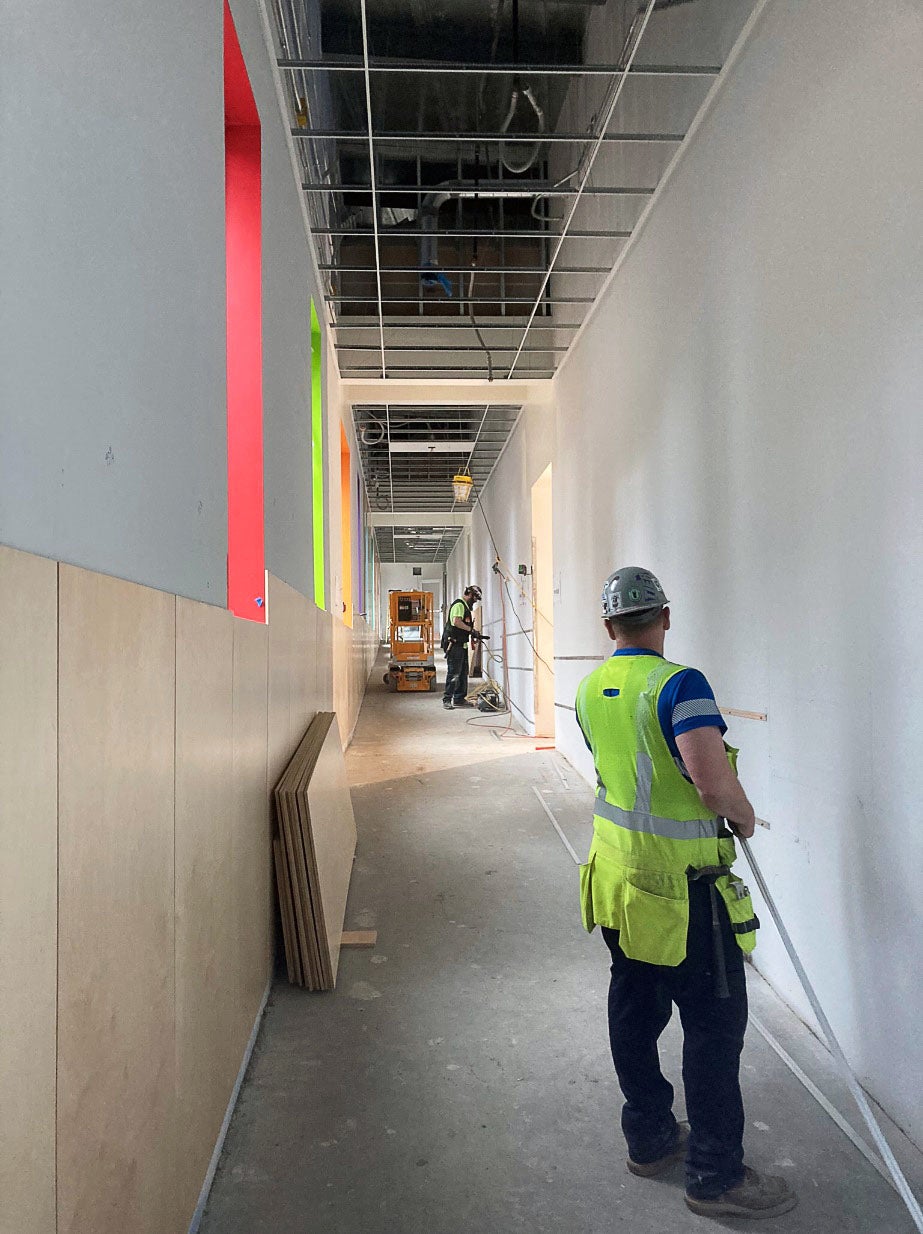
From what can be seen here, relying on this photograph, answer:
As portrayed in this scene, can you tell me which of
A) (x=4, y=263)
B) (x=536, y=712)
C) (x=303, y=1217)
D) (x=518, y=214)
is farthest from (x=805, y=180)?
(x=536, y=712)

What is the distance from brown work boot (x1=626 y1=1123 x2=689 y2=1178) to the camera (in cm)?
206

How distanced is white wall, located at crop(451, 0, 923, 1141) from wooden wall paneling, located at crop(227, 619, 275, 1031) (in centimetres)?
177

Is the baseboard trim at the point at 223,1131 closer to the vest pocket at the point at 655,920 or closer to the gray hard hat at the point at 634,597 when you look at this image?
the vest pocket at the point at 655,920

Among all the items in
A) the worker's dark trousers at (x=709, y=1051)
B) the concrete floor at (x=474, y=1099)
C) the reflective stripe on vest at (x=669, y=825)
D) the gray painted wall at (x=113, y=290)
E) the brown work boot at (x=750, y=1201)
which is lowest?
the concrete floor at (x=474, y=1099)

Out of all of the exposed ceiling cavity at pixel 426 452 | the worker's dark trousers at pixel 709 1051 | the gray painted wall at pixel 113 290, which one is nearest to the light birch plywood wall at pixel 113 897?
the gray painted wall at pixel 113 290

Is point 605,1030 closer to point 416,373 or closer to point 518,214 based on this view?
point 416,373

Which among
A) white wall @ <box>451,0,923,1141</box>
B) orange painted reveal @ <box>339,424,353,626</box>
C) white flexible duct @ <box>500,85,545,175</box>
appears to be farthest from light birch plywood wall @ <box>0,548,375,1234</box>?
orange painted reveal @ <box>339,424,353,626</box>

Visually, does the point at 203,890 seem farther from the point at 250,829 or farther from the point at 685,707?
the point at 685,707

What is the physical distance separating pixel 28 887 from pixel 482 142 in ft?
13.6

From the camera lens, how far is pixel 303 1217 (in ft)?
6.23

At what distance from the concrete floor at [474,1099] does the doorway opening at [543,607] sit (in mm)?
5029

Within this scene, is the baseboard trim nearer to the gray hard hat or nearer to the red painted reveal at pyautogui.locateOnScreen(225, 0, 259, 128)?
the gray hard hat

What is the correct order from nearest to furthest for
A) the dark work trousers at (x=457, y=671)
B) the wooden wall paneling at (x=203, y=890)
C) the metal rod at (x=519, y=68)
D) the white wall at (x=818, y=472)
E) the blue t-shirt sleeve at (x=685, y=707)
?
the wooden wall paneling at (x=203, y=890)
the blue t-shirt sleeve at (x=685, y=707)
the white wall at (x=818, y=472)
the metal rod at (x=519, y=68)
the dark work trousers at (x=457, y=671)

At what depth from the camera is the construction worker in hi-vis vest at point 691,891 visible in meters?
1.91
